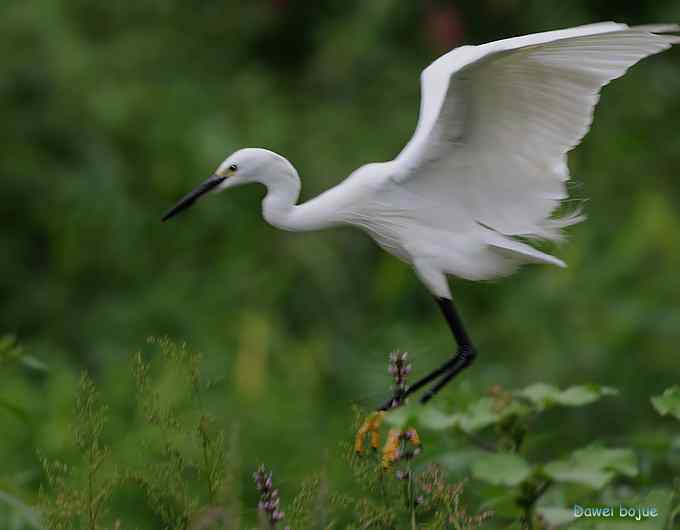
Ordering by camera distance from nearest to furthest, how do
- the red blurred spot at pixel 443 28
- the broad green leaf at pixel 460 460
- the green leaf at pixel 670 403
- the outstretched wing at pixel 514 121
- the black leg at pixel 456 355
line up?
the green leaf at pixel 670 403, the outstretched wing at pixel 514 121, the broad green leaf at pixel 460 460, the black leg at pixel 456 355, the red blurred spot at pixel 443 28

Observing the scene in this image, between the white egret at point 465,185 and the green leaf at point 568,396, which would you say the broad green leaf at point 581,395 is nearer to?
the green leaf at point 568,396

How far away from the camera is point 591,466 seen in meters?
2.34

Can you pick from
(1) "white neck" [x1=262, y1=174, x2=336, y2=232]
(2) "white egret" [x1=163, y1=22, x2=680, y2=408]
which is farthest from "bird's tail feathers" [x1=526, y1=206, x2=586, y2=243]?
(1) "white neck" [x1=262, y1=174, x2=336, y2=232]

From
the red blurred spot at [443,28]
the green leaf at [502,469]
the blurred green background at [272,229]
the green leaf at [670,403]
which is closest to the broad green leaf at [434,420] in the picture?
the green leaf at [502,469]

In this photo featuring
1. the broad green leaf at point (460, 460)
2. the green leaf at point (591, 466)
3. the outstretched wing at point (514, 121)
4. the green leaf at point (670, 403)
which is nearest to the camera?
the green leaf at point (591, 466)

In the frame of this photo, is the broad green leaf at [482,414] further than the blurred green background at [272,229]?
No

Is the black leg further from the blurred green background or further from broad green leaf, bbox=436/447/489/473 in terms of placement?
the blurred green background

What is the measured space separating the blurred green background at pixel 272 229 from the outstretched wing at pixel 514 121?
189 centimetres

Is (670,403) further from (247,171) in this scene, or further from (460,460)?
(247,171)

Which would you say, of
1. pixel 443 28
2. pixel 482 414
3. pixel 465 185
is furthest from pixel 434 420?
pixel 443 28

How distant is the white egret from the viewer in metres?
2.84

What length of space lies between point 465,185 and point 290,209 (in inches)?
16.0

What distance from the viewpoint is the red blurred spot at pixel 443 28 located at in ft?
21.8

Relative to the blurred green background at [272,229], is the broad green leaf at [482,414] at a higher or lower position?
higher
